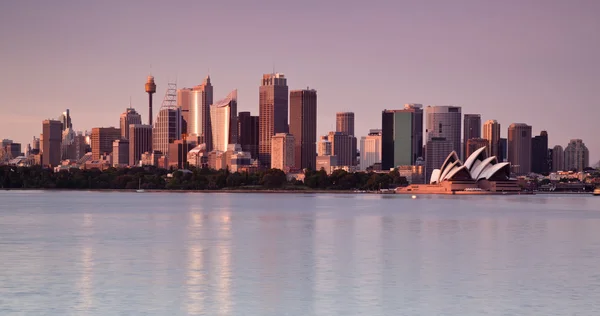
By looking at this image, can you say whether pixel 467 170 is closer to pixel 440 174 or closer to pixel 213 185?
pixel 440 174

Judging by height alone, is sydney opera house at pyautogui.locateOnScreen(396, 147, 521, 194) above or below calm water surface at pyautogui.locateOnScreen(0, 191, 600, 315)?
A: above

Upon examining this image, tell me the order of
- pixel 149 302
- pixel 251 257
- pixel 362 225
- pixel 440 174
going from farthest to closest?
1. pixel 440 174
2. pixel 362 225
3. pixel 251 257
4. pixel 149 302

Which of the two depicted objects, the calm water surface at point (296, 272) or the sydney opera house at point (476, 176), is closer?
the calm water surface at point (296, 272)

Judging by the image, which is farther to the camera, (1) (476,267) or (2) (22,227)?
(2) (22,227)

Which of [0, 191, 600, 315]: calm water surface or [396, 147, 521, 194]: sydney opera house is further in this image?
[396, 147, 521, 194]: sydney opera house

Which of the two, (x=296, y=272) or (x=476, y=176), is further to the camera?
(x=476, y=176)

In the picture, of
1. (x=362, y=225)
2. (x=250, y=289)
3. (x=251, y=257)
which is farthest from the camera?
(x=362, y=225)

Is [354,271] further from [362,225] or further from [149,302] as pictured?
[362,225]

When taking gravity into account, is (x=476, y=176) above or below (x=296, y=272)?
above

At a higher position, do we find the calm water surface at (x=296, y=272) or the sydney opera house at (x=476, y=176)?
the sydney opera house at (x=476, y=176)

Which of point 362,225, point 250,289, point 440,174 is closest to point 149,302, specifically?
point 250,289

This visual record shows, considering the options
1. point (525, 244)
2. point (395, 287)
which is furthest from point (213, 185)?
point (395, 287)
